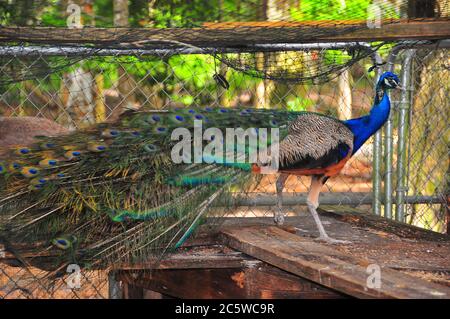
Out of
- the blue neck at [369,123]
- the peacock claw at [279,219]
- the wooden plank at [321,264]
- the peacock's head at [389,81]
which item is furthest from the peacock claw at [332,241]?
the peacock's head at [389,81]

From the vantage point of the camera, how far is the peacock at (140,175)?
389 centimetres

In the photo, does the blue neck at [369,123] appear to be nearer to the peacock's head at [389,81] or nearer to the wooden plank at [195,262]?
the peacock's head at [389,81]

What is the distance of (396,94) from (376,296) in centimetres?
303

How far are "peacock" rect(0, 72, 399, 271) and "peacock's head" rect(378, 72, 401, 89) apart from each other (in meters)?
0.50

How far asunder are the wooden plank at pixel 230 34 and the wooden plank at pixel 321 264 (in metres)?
1.18

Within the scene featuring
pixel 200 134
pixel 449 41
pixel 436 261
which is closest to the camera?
pixel 436 261

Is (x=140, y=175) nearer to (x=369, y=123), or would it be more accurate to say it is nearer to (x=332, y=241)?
(x=332, y=241)

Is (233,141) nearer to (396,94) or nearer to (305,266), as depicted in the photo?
(305,266)

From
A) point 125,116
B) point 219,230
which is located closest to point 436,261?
point 219,230

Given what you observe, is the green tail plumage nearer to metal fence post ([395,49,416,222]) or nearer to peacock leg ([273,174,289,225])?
peacock leg ([273,174,289,225])

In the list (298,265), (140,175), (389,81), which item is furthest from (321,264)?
(389,81)

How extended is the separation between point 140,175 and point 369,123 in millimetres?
1692
